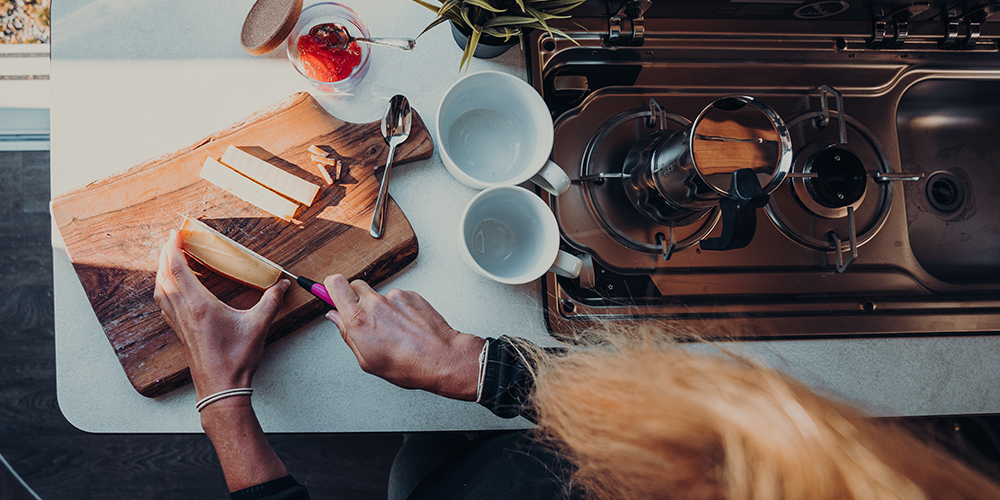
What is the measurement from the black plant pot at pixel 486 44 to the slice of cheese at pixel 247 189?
365 millimetres

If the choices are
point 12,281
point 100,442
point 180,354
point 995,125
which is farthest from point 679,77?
point 12,281

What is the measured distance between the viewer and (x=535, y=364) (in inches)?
26.1

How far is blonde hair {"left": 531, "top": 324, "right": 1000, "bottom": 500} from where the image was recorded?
39 centimetres

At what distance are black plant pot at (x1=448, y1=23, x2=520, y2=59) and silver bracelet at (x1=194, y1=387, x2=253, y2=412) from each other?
0.61 m

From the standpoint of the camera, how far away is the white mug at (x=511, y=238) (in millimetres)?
651

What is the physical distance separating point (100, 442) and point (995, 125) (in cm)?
232

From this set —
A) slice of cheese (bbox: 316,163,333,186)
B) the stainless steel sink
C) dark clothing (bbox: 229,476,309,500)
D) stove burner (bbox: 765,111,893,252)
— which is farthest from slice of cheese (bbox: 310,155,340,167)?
the stainless steel sink

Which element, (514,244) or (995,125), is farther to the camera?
(995,125)

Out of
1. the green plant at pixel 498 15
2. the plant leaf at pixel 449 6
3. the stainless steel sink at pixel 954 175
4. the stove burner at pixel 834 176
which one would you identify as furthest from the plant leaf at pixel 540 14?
the stainless steel sink at pixel 954 175

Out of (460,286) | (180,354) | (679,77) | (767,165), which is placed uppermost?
(679,77)

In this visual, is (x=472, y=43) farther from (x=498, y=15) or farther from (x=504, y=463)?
(x=504, y=463)

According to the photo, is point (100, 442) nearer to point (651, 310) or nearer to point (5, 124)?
point (5, 124)

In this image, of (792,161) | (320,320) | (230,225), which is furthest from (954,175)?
(230,225)

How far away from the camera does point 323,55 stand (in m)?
0.72
